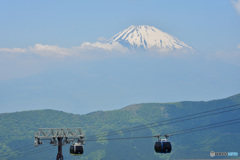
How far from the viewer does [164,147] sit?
6919 cm

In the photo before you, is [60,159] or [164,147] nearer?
[164,147]

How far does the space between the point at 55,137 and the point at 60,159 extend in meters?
3.52

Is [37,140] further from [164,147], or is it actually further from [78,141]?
[164,147]

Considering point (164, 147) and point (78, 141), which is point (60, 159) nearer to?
point (78, 141)

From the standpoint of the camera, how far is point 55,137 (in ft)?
257

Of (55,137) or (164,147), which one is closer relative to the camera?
(164,147)

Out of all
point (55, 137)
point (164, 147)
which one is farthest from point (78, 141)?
point (164, 147)

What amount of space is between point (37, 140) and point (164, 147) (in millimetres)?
22350

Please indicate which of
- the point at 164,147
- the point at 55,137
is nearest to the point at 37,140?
the point at 55,137

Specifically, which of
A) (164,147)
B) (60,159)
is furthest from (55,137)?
A: (164,147)

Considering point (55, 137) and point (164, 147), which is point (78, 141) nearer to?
point (55, 137)

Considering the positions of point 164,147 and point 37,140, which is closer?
point 164,147

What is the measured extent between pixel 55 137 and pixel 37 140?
3.64 metres

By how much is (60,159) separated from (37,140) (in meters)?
A: 5.27
